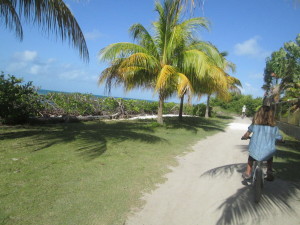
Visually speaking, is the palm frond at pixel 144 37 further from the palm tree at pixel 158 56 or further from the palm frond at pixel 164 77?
the palm frond at pixel 164 77

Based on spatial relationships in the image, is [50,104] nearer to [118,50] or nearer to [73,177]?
[118,50]

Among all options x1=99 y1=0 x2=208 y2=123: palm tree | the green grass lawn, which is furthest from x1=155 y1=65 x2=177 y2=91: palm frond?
the green grass lawn

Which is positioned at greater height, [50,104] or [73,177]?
[50,104]

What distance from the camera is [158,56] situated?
36.4ft

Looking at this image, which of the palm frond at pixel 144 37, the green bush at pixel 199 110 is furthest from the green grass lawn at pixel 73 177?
the green bush at pixel 199 110

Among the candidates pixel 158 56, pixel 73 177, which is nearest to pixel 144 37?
pixel 158 56

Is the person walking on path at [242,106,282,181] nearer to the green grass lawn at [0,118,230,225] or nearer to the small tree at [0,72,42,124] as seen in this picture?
the green grass lawn at [0,118,230,225]

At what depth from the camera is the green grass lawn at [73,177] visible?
9.76 ft

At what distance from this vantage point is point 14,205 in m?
3.04

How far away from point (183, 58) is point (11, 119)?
7.58 metres

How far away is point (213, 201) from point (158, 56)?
27.7 feet

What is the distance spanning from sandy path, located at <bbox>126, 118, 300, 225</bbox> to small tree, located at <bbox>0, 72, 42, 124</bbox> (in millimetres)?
7382

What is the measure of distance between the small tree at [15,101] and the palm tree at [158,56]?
324 centimetres

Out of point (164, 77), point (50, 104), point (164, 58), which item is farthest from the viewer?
point (50, 104)
